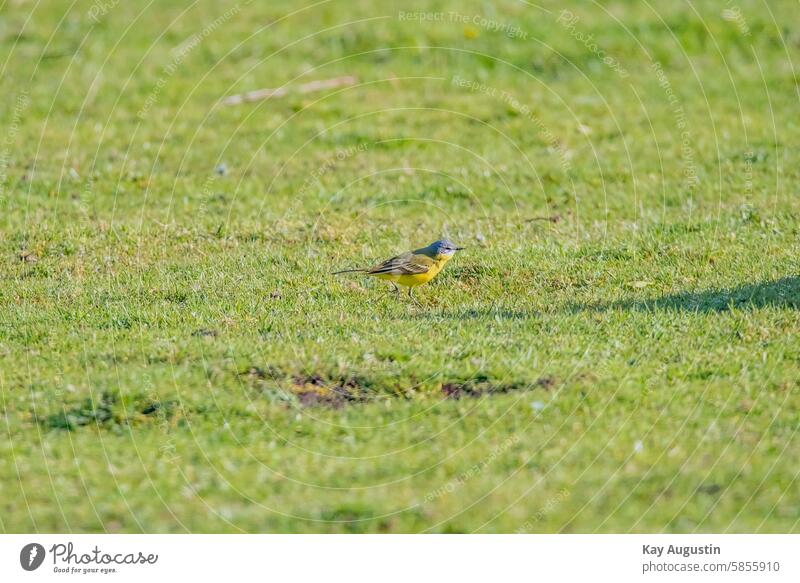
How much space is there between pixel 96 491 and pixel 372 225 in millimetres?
5918

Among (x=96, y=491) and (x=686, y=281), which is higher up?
(x=686, y=281)

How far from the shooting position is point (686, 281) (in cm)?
1047

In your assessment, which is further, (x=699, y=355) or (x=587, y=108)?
(x=587, y=108)

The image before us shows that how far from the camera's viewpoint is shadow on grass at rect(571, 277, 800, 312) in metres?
9.67

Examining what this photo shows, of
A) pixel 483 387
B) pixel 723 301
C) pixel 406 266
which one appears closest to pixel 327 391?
pixel 483 387

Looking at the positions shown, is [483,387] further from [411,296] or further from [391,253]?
[391,253]

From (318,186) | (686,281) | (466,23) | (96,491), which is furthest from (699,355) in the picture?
(466,23)

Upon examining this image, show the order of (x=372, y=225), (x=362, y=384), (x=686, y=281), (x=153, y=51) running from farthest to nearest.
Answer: (x=153, y=51) < (x=372, y=225) < (x=686, y=281) < (x=362, y=384)

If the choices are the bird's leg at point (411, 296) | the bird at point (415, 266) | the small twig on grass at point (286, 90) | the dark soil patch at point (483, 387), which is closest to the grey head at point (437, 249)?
the bird at point (415, 266)

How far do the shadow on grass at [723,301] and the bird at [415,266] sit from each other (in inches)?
48.5

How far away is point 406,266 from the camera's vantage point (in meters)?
9.92

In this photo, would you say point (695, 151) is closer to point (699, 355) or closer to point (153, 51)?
point (699, 355)

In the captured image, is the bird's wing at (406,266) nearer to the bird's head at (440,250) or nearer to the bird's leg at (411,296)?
the bird's head at (440,250)

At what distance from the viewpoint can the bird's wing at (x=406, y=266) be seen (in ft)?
32.6
